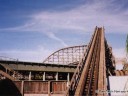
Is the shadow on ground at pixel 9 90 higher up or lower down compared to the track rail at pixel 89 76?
lower down

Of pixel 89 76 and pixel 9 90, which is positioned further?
pixel 9 90

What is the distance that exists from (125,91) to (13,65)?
36.3 m

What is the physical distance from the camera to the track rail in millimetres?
19438

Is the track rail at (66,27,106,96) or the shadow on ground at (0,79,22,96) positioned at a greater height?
the track rail at (66,27,106,96)

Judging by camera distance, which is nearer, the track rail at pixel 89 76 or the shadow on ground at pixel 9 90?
the track rail at pixel 89 76

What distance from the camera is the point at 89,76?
23094mm

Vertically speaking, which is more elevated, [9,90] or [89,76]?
[89,76]

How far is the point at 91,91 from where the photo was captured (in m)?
19.6

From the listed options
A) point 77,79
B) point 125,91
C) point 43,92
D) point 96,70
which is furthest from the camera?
point 43,92

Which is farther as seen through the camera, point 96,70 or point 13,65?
point 13,65

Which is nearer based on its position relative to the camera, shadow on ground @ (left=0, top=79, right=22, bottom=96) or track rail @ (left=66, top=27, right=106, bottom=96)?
track rail @ (left=66, top=27, right=106, bottom=96)

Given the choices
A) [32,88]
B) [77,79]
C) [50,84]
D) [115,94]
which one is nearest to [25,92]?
[32,88]

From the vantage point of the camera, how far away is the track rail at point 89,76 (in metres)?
19.4

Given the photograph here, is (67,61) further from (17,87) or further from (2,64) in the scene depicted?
(17,87)
